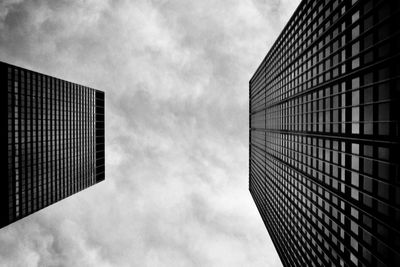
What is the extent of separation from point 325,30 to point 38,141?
9242 cm

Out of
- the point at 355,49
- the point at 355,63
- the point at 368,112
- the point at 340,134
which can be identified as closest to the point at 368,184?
the point at 368,112

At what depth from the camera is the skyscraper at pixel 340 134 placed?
77.2 ft

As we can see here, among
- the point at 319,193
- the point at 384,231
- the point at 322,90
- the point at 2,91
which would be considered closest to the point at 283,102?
the point at 322,90

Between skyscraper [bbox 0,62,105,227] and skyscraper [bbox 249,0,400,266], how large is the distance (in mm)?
80641

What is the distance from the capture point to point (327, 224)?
127 ft

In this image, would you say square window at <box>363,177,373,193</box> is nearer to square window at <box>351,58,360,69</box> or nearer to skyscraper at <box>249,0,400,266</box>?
skyscraper at <box>249,0,400,266</box>

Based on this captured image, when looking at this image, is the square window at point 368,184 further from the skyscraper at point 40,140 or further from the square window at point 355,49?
the skyscraper at point 40,140

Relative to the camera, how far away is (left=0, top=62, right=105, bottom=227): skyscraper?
7431 centimetres

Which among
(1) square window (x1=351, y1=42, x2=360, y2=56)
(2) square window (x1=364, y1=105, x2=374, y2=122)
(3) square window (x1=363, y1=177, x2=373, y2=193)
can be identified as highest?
(1) square window (x1=351, y1=42, x2=360, y2=56)

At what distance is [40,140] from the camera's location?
86688 mm

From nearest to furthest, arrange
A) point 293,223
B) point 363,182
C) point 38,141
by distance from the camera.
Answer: point 363,182
point 293,223
point 38,141

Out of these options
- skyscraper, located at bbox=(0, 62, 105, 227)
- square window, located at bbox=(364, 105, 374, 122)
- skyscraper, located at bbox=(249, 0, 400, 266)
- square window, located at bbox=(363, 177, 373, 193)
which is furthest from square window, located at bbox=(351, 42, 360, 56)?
skyscraper, located at bbox=(0, 62, 105, 227)

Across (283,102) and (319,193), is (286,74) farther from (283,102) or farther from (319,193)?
(319,193)

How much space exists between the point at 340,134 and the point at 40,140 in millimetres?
93210
